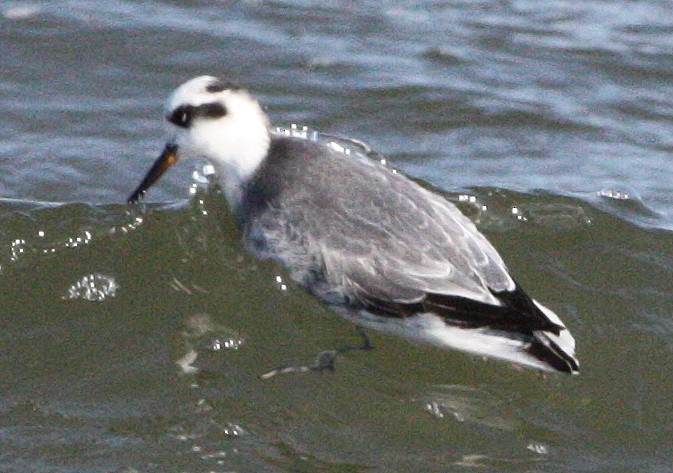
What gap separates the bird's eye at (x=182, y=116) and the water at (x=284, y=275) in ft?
2.90

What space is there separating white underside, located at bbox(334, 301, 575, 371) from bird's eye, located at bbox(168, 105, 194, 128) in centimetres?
154

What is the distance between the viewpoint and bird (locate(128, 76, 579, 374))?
23.9 feet

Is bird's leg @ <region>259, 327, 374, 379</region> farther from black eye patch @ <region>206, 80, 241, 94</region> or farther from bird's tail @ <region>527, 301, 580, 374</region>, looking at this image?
Answer: black eye patch @ <region>206, 80, 241, 94</region>

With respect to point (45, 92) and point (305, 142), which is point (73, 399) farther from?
point (45, 92)

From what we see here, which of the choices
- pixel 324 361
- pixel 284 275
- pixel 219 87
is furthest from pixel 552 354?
pixel 219 87

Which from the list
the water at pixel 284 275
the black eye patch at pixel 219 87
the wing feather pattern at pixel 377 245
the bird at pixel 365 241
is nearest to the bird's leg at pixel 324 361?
the water at pixel 284 275

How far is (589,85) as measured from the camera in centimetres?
1138

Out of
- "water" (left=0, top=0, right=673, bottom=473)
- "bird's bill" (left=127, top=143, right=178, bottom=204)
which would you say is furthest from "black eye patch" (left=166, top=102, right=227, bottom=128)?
"water" (left=0, top=0, right=673, bottom=473)

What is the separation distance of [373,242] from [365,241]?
1.7 inches

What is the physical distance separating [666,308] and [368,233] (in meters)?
2.04

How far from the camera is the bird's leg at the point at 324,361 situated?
25.1 ft

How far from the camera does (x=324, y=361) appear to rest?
7.81 metres

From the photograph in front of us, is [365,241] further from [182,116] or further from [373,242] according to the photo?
[182,116]

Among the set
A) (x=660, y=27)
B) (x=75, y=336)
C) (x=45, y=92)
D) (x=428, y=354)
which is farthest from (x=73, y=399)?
(x=660, y=27)
